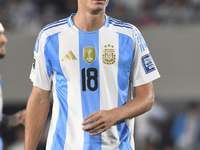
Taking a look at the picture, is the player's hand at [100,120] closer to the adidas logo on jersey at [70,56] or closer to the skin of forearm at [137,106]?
the skin of forearm at [137,106]

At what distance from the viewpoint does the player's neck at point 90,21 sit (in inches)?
105

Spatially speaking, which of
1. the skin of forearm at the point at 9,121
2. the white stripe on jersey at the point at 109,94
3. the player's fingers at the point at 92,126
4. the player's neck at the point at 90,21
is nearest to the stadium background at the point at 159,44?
the skin of forearm at the point at 9,121

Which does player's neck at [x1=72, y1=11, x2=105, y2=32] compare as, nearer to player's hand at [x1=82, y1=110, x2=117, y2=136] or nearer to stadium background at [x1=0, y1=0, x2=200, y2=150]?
player's hand at [x1=82, y1=110, x2=117, y2=136]

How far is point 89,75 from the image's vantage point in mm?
2631

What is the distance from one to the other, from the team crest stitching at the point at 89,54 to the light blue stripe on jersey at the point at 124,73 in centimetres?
16

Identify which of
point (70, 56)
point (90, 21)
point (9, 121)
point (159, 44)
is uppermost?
point (159, 44)

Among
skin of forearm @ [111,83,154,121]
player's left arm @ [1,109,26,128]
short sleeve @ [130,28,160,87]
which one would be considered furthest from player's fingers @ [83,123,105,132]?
player's left arm @ [1,109,26,128]

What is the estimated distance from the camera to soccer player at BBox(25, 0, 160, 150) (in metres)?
2.61

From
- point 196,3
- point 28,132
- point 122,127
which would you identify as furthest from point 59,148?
point 196,3

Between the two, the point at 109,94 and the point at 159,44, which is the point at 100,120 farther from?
the point at 159,44

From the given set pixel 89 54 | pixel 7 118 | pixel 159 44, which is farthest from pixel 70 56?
pixel 159 44

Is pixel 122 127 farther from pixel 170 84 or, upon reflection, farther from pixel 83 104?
pixel 170 84

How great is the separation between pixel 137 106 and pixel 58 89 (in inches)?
19.7

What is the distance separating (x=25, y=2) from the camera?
9.00 meters
